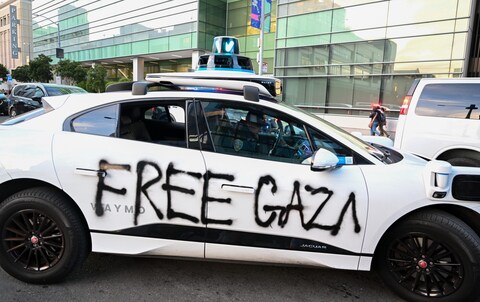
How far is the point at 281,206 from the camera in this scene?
A: 8.62 feet

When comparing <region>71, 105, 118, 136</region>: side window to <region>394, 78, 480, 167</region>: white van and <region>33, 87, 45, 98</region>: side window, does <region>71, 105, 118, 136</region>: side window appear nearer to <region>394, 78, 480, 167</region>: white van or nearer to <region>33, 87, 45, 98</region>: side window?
<region>394, 78, 480, 167</region>: white van

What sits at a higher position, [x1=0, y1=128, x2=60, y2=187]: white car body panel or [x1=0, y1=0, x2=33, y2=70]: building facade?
[x1=0, y1=0, x2=33, y2=70]: building facade

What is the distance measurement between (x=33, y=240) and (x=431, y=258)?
308 cm

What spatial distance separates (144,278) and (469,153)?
482 cm

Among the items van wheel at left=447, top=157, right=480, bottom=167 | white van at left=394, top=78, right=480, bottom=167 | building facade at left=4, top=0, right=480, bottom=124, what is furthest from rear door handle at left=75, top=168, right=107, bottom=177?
building facade at left=4, top=0, right=480, bottom=124

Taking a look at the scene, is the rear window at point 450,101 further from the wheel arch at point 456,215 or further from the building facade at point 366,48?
the building facade at point 366,48

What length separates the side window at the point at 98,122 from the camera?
9.31 feet

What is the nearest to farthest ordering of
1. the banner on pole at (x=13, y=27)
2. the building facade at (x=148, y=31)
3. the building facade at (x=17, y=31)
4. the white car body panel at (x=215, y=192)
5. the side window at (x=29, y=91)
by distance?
the white car body panel at (x=215, y=192) → the side window at (x=29, y=91) → the building facade at (x=148, y=31) → the banner on pole at (x=13, y=27) → the building facade at (x=17, y=31)

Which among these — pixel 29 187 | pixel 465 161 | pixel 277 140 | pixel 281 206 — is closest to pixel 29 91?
pixel 29 187

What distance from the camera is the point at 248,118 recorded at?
9.45 feet

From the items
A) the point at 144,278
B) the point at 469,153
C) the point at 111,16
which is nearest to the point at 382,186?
the point at 144,278

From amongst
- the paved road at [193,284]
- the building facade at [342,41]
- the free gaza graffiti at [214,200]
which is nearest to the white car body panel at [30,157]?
the free gaza graffiti at [214,200]

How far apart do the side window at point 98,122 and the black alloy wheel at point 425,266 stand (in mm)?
2407

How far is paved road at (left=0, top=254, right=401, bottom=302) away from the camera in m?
2.74
